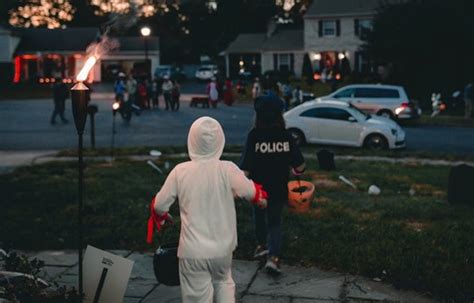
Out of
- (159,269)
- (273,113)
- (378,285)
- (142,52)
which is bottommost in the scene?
(378,285)

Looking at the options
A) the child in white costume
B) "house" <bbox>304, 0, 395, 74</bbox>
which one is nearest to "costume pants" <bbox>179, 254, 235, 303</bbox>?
the child in white costume

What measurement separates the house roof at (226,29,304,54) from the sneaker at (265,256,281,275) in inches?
2252

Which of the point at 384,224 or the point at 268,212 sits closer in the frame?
the point at 268,212

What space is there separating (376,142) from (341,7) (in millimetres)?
40098

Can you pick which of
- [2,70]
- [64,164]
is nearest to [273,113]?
[64,164]

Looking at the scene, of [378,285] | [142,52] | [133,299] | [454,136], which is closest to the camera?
[133,299]

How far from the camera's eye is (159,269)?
519 centimetres

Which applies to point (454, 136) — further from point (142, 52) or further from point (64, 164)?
point (142, 52)

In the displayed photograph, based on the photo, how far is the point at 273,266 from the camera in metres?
6.99

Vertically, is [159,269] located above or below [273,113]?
below

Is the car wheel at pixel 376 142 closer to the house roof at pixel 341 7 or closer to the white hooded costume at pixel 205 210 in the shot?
the white hooded costume at pixel 205 210

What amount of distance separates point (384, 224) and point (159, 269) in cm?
467

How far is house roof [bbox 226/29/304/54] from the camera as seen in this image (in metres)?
64.4

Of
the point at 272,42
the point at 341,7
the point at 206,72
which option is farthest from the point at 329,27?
the point at 206,72
